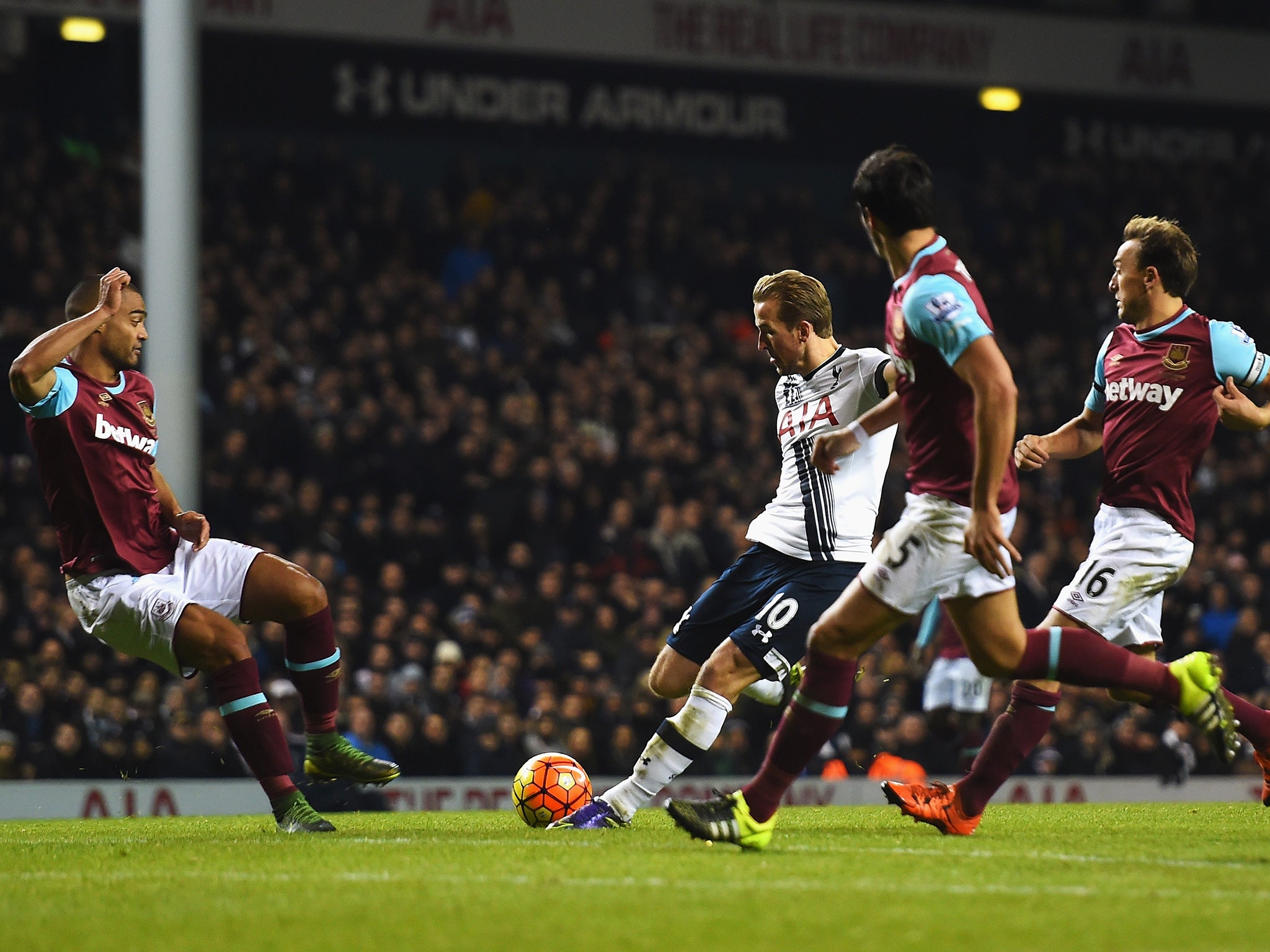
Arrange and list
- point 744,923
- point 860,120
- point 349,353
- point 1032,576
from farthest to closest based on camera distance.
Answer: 1. point 860,120
2. point 349,353
3. point 1032,576
4. point 744,923

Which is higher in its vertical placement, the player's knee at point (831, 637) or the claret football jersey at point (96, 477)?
the claret football jersey at point (96, 477)

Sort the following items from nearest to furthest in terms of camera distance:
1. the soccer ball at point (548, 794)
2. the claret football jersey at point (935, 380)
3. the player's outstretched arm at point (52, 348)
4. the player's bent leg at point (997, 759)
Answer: the claret football jersey at point (935, 380)
the player's outstretched arm at point (52, 348)
the player's bent leg at point (997, 759)
the soccer ball at point (548, 794)

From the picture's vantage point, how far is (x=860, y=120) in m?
23.2

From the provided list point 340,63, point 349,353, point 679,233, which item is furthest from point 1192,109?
point 349,353

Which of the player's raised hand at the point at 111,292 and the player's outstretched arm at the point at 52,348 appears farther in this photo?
the player's raised hand at the point at 111,292

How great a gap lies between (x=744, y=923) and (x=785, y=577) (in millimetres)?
2613

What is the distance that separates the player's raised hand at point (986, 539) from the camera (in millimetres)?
5055

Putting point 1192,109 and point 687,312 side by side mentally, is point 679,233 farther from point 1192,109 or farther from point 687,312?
point 1192,109

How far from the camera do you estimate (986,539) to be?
16.6 ft

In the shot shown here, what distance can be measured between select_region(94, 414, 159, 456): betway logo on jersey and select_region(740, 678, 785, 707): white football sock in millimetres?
2582

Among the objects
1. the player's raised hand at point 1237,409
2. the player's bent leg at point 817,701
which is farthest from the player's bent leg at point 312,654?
the player's raised hand at point 1237,409

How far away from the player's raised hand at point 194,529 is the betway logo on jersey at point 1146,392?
363 cm

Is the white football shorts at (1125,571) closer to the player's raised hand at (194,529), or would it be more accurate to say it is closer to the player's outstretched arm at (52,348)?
the player's raised hand at (194,529)

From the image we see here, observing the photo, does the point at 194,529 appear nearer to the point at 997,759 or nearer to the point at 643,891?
the point at 643,891
